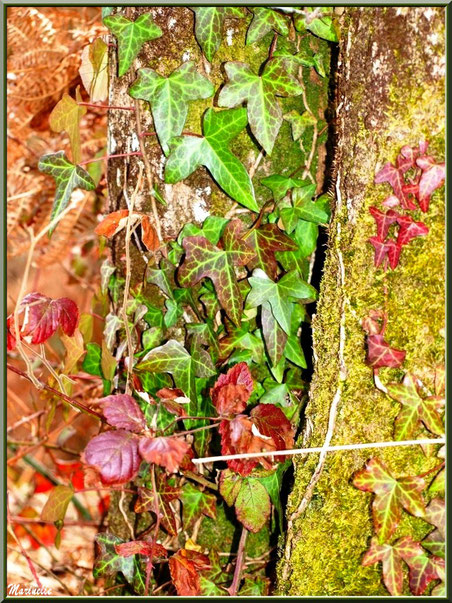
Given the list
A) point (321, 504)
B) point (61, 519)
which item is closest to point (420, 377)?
point (321, 504)

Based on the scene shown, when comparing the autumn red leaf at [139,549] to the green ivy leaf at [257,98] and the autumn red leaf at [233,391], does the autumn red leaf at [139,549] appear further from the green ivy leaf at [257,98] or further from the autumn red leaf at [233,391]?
the green ivy leaf at [257,98]

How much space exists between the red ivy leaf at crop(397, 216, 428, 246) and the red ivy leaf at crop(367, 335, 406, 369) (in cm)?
18

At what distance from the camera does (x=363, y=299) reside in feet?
3.29

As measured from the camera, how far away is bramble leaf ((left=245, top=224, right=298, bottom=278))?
1088 millimetres

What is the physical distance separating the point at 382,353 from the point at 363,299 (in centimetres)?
10

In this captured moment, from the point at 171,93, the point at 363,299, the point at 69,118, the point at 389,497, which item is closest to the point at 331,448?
the point at 389,497

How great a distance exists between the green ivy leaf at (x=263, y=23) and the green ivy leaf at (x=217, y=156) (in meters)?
0.16

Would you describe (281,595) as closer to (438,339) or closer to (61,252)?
(438,339)

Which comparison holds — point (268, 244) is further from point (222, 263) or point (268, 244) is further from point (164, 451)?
point (164, 451)

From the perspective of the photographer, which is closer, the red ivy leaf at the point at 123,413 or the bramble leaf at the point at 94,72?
the red ivy leaf at the point at 123,413

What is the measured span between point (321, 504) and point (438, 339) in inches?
14.9

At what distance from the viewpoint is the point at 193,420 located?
3.78 feet

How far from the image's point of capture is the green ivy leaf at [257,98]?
1.05 meters

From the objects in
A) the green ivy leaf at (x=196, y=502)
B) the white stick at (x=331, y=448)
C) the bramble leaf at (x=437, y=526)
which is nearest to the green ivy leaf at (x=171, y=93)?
the white stick at (x=331, y=448)
